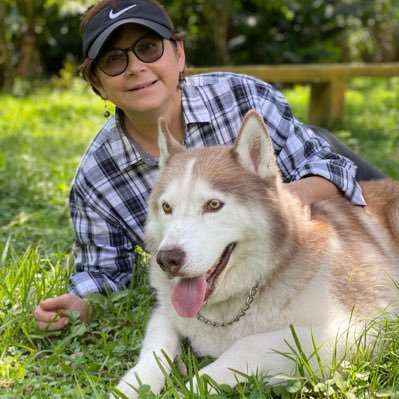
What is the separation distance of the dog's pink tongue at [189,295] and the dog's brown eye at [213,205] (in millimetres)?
241

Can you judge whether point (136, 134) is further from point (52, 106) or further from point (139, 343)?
point (52, 106)

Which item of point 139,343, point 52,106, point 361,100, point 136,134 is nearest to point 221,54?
point 361,100

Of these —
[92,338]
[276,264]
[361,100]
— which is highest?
[276,264]

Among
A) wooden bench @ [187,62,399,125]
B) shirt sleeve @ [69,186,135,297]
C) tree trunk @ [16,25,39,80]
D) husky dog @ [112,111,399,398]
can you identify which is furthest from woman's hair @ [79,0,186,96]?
tree trunk @ [16,25,39,80]

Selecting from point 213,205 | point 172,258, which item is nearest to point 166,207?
point 213,205

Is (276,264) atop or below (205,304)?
atop

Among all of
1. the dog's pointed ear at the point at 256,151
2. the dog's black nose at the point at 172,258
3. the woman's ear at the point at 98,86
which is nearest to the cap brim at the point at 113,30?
the woman's ear at the point at 98,86

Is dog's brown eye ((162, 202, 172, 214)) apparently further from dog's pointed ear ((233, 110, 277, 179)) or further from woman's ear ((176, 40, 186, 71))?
woman's ear ((176, 40, 186, 71))

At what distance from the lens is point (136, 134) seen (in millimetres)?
3443

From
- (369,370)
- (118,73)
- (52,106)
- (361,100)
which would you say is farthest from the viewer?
(361,100)

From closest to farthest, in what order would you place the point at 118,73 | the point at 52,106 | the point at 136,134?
the point at 118,73
the point at 136,134
the point at 52,106

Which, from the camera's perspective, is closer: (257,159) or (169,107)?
(257,159)

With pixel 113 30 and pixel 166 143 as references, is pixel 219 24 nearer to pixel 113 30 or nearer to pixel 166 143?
pixel 113 30

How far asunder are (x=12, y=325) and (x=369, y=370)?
1.44 meters
